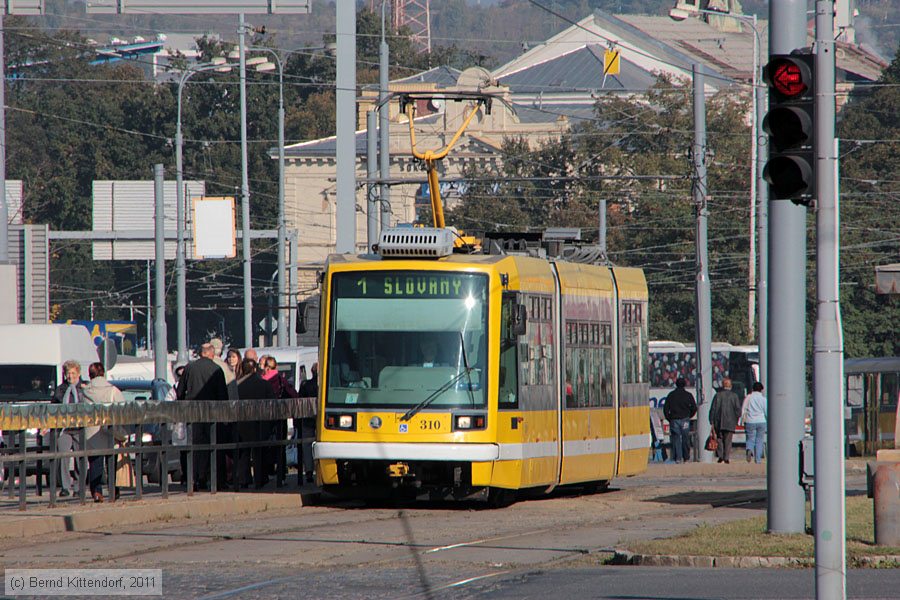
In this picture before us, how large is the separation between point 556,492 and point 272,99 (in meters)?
79.7

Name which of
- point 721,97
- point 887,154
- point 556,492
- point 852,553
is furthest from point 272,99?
point 852,553

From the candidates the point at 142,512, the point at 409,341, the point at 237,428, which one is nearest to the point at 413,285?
the point at 409,341

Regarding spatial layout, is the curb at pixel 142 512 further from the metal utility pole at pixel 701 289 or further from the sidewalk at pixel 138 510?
the metal utility pole at pixel 701 289

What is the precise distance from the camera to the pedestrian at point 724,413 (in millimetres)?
30062

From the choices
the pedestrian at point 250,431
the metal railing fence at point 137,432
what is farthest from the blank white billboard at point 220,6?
the metal railing fence at point 137,432

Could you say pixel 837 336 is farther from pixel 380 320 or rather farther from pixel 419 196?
pixel 419 196

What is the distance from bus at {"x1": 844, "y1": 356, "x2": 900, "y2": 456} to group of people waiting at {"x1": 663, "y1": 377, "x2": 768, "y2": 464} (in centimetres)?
855

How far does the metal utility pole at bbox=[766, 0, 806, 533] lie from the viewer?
1495 cm

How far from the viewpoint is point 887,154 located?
76188 millimetres

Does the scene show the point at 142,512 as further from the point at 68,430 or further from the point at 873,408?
the point at 873,408

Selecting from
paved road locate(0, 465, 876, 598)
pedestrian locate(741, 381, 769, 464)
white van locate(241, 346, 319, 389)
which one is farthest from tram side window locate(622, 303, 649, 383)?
white van locate(241, 346, 319, 389)

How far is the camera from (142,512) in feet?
56.6

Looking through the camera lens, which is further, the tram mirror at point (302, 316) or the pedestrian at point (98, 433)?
the tram mirror at point (302, 316)

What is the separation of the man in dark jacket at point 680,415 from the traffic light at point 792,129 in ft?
72.3
